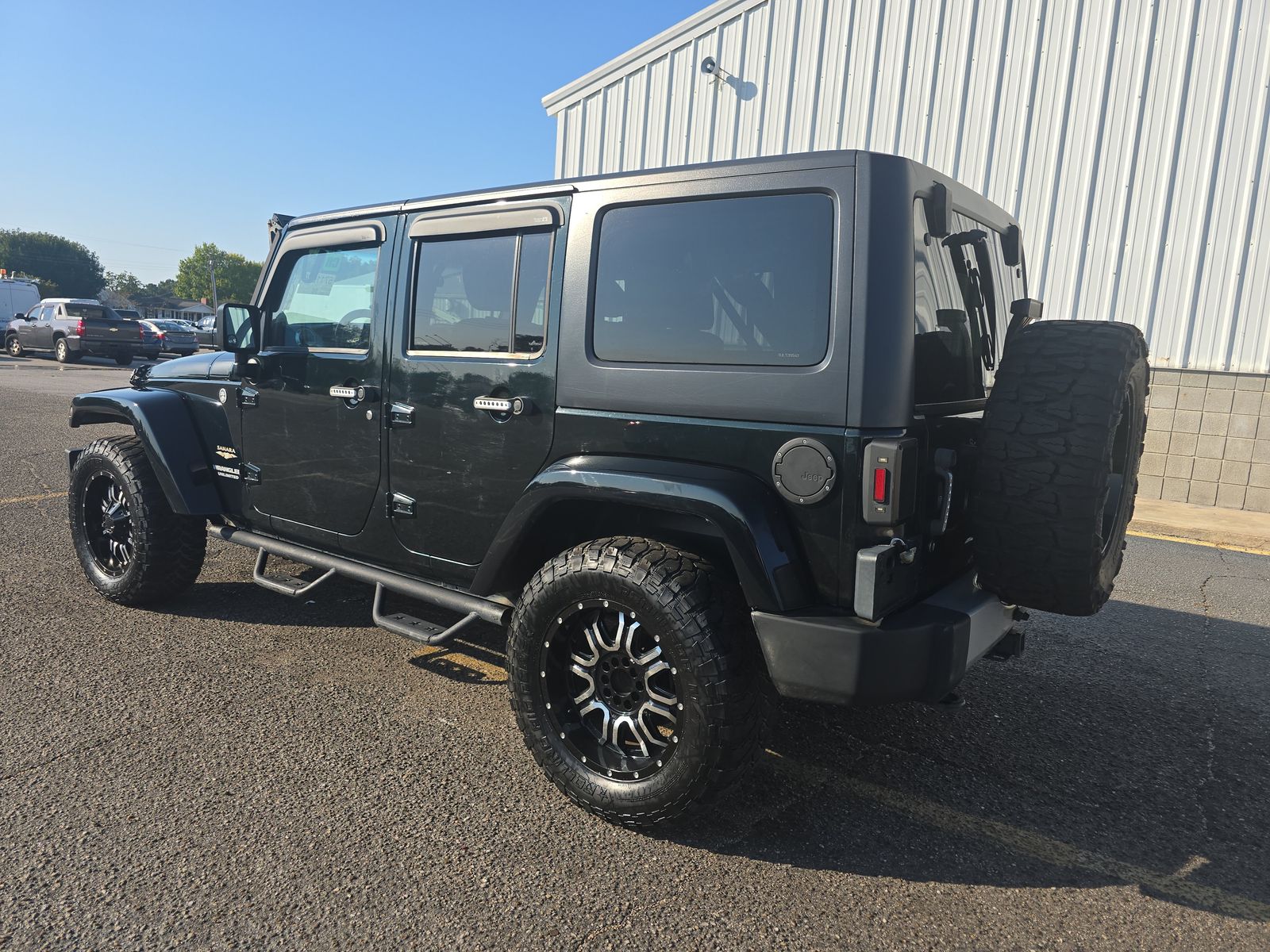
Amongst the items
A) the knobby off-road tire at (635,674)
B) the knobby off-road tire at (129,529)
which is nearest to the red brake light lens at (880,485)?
the knobby off-road tire at (635,674)

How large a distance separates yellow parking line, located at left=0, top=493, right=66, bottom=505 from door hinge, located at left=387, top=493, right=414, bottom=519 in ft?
16.3

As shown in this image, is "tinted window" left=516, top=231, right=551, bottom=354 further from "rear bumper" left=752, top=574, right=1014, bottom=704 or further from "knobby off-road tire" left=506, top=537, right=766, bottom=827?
"rear bumper" left=752, top=574, right=1014, bottom=704

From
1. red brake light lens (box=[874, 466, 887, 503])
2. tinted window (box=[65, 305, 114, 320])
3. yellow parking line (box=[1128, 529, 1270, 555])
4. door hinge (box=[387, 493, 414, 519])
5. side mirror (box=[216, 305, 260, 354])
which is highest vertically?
tinted window (box=[65, 305, 114, 320])

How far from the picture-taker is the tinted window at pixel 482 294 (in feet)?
9.94

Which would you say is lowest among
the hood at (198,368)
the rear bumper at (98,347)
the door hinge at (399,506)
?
the door hinge at (399,506)

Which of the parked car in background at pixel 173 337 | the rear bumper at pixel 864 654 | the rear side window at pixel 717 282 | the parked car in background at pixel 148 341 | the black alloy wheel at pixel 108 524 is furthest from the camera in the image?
the parked car in background at pixel 173 337

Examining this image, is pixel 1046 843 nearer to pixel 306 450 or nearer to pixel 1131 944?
pixel 1131 944

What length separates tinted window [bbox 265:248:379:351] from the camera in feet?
11.7

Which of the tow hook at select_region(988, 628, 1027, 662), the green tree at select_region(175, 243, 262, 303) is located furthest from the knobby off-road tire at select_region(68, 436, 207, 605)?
the green tree at select_region(175, 243, 262, 303)

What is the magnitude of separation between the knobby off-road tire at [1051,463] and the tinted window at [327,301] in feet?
8.05

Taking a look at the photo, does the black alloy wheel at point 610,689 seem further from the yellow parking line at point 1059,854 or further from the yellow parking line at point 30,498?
the yellow parking line at point 30,498

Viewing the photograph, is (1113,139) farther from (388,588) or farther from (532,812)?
(532,812)

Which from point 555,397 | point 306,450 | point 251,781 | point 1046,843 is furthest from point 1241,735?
point 306,450

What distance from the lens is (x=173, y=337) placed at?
89.8ft
